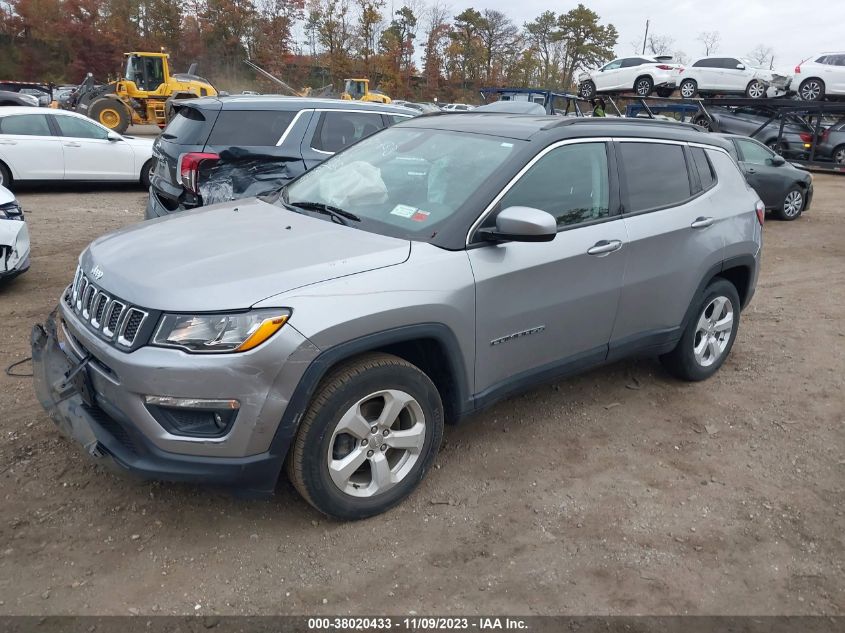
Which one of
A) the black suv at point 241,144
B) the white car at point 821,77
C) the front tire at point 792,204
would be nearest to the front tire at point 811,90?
the white car at point 821,77

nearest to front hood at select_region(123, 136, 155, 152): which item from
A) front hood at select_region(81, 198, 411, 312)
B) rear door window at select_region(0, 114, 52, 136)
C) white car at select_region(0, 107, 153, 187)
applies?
white car at select_region(0, 107, 153, 187)

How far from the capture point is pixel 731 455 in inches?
153

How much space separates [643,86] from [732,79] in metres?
2.59

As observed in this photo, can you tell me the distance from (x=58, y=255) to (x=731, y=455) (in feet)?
22.5

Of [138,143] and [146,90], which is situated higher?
[146,90]

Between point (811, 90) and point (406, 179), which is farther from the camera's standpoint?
point (811, 90)

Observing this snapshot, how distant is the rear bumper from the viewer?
266 cm

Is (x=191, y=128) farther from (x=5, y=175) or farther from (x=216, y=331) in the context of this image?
(x=5, y=175)

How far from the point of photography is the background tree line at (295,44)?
4769cm

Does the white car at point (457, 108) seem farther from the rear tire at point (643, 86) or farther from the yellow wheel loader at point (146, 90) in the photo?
the yellow wheel loader at point (146, 90)

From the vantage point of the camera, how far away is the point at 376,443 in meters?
3.02

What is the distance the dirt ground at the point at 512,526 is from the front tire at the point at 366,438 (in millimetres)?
161

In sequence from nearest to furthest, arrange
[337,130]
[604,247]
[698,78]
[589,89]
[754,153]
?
[604,247] < [337,130] < [754,153] < [698,78] < [589,89]

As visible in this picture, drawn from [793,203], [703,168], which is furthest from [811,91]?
[703,168]
